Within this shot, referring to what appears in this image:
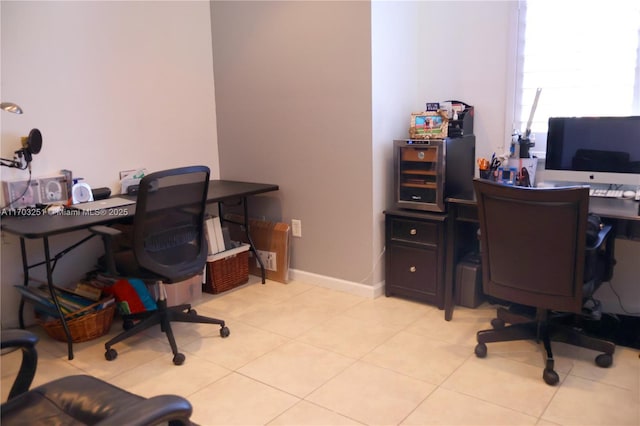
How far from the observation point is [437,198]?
10.2 ft

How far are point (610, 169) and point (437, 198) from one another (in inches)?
36.4

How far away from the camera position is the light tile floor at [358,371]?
215 cm

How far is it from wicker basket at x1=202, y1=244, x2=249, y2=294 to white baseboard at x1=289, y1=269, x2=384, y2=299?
357 mm

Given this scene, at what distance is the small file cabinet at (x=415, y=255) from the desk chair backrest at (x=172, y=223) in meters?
1.22

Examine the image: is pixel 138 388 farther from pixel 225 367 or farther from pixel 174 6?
pixel 174 6

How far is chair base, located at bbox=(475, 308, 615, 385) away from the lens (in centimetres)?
243

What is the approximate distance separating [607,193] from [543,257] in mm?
765

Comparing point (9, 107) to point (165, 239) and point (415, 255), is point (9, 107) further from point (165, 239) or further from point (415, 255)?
point (415, 255)

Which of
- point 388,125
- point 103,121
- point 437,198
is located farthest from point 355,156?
point 103,121

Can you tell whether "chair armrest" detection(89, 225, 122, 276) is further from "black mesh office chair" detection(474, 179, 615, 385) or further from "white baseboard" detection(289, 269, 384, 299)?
"black mesh office chair" detection(474, 179, 615, 385)

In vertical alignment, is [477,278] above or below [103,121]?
below

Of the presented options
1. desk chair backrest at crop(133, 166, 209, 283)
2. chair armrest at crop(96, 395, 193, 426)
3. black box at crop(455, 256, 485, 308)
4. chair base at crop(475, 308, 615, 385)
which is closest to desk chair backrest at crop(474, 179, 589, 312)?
chair base at crop(475, 308, 615, 385)

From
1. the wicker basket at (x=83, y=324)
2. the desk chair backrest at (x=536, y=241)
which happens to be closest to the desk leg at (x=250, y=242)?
the wicker basket at (x=83, y=324)

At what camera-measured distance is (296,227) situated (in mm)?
3766
